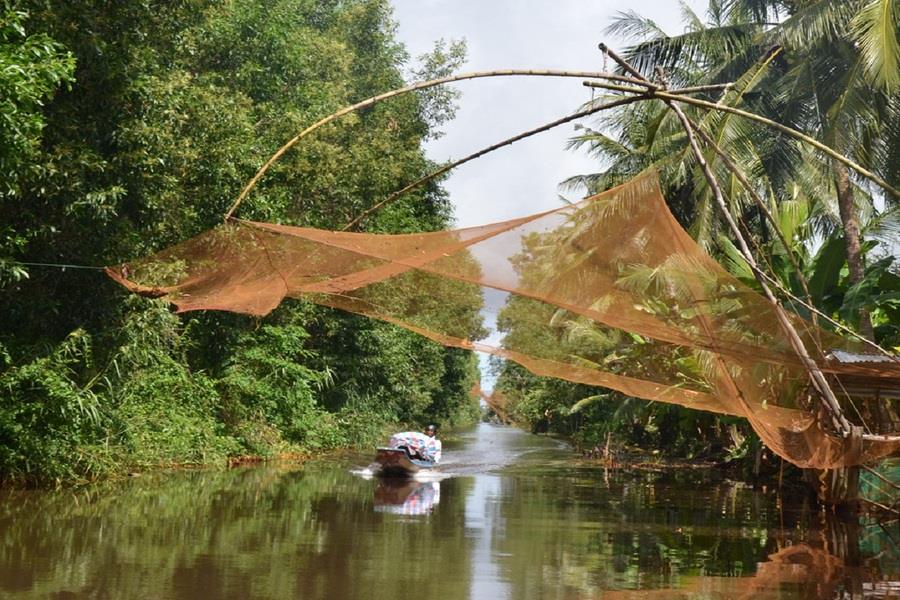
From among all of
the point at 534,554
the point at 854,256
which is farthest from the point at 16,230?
the point at 854,256

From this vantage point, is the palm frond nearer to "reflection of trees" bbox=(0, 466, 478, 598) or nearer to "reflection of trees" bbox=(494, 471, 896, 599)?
"reflection of trees" bbox=(494, 471, 896, 599)

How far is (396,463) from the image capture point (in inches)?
643

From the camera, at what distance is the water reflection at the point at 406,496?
11.4 meters

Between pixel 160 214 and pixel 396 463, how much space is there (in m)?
6.40

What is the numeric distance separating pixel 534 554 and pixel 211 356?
10.4 m

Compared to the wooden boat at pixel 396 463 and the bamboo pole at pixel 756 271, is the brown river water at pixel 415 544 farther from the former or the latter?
the wooden boat at pixel 396 463

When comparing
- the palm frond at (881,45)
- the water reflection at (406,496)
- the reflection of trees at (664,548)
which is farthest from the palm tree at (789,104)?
the water reflection at (406,496)

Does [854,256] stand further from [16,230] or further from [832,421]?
[16,230]

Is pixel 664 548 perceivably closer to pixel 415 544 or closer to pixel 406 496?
pixel 415 544

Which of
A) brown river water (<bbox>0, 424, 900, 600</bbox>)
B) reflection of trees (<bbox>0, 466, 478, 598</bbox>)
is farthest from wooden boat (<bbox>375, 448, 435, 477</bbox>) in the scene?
reflection of trees (<bbox>0, 466, 478, 598</bbox>)

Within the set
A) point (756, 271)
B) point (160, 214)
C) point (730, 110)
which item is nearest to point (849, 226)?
point (756, 271)

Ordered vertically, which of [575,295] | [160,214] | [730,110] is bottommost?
[575,295]

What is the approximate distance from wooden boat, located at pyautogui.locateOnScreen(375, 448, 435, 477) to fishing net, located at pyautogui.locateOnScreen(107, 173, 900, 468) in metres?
7.26

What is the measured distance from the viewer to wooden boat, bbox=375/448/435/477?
16266 mm
